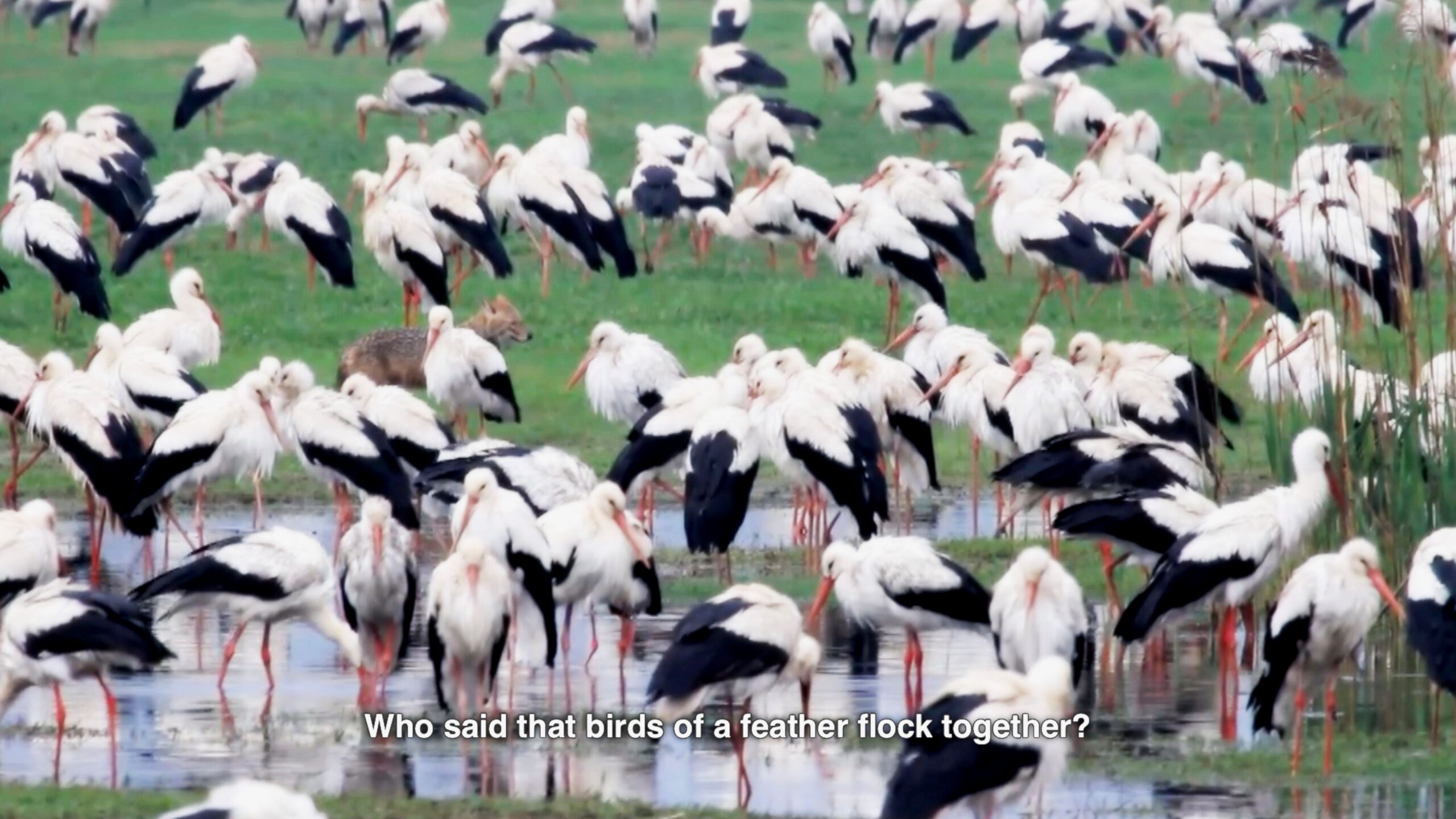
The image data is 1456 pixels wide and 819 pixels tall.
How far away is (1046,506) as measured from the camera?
12.6 metres

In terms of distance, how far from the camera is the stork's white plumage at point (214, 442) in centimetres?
1267

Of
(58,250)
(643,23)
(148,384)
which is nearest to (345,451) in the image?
(148,384)

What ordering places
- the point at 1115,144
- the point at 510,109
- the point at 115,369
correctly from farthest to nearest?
the point at 510,109, the point at 1115,144, the point at 115,369

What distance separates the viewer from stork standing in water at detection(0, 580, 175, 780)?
9.04 meters

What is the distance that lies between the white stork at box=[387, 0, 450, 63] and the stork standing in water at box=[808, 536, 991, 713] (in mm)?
22428

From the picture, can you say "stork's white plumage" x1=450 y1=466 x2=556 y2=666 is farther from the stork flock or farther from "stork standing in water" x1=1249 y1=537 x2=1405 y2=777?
"stork standing in water" x1=1249 y1=537 x2=1405 y2=777

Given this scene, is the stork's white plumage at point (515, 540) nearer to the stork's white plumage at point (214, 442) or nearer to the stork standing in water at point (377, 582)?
the stork standing in water at point (377, 582)

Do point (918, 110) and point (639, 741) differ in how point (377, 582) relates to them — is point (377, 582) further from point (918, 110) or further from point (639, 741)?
point (918, 110)

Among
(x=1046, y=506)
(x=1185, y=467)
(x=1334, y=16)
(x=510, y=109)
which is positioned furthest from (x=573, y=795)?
(x=1334, y=16)

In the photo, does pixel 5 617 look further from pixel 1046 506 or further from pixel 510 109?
pixel 510 109

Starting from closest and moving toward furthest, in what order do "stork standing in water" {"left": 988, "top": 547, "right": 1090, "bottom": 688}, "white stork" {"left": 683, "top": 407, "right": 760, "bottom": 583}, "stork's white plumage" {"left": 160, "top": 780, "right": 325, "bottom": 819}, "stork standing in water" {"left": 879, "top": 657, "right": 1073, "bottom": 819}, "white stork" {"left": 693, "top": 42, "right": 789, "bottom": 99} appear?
1. "stork's white plumage" {"left": 160, "top": 780, "right": 325, "bottom": 819}
2. "stork standing in water" {"left": 879, "top": 657, "right": 1073, "bottom": 819}
3. "stork standing in water" {"left": 988, "top": 547, "right": 1090, "bottom": 688}
4. "white stork" {"left": 683, "top": 407, "right": 760, "bottom": 583}
5. "white stork" {"left": 693, "top": 42, "right": 789, "bottom": 99}

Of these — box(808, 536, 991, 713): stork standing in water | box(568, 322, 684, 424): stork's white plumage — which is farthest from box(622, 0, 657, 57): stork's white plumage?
box(808, 536, 991, 713): stork standing in water

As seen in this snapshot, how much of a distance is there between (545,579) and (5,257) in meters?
13.0

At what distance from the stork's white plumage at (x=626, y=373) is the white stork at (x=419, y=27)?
693 inches
